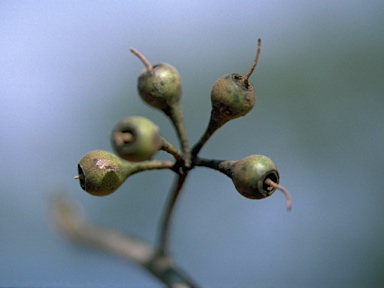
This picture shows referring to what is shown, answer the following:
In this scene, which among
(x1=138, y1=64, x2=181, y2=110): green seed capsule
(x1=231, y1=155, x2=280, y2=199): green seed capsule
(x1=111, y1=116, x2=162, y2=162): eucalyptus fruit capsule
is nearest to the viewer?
(x1=111, y1=116, x2=162, y2=162): eucalyptus fruit capsule

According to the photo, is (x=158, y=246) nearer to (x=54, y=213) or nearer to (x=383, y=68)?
(x=54, y=213)

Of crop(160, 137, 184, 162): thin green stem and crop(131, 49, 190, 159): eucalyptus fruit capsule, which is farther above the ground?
crop(131, 49, 190, 159): eucalyptus fruit capsule

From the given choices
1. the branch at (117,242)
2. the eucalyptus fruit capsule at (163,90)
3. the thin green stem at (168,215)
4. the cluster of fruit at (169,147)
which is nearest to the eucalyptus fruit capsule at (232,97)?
the cluster of fruit at (169,147)

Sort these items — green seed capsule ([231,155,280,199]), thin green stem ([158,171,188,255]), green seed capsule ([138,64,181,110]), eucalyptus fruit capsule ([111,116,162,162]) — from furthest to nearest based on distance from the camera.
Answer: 1. thin green stem ([158,171,188,255])
2. green seed capsule ([138,64,181,110])
3. green seed capsule ([231,155,280,199])
4. eucalyptus fruit capsule ([111,116,162,162])

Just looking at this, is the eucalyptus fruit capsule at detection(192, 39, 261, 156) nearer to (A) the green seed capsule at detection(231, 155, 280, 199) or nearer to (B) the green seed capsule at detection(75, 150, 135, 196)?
(A) the green seed capsule at detection(231, 155, 280, 199)

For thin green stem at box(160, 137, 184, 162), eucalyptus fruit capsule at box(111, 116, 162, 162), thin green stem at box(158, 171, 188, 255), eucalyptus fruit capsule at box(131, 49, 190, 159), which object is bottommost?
eucalyptus fruit capsule at box(111, 116, 162, 162)

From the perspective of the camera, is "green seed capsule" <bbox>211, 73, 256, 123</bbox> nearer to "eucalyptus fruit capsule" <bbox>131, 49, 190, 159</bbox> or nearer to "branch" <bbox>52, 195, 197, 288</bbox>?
"eucalyptus fruit capsule" <bbox>131, 49, 190, 159</bbox>

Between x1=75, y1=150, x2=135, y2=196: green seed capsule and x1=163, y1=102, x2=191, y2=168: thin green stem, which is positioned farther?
x1=163, y1=102, x2=191, y2=168: thin green stem

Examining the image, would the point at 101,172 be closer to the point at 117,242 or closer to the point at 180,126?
the point at 180,126

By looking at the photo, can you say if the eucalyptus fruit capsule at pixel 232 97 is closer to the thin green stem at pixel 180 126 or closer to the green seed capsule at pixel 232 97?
the green seed capsule at pixel 232 97

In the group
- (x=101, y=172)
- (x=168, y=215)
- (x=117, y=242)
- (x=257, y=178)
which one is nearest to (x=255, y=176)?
(x=257, y=178)

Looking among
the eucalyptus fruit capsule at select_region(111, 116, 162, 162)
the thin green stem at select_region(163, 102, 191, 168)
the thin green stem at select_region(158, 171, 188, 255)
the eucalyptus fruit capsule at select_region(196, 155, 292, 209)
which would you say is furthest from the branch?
the eucalyptus fruit capsule at select_region(111, 116, 162, 162)
